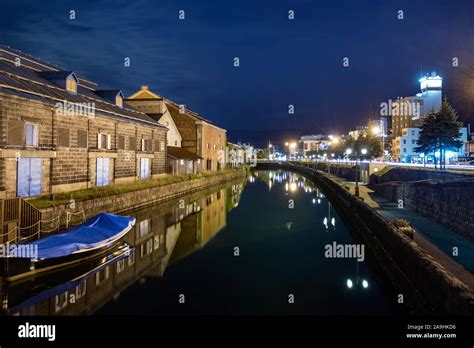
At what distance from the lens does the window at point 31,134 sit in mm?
22617

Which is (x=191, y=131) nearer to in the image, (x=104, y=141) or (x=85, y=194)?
(x=104, y=141)

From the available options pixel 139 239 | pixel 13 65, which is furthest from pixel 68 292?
pixel 13 65

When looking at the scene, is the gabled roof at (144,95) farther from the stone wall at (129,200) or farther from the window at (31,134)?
the window at (31,134)

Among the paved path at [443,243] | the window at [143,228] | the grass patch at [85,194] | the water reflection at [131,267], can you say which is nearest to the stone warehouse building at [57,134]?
the grass patch at [85,194]

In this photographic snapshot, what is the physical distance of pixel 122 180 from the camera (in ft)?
117

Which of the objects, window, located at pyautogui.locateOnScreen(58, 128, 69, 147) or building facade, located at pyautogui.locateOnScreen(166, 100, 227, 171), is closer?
window, located at pyautogui.locateOnScreen(58, 128, 69, 147)

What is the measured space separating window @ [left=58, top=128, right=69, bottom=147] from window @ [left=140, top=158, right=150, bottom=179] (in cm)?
1328

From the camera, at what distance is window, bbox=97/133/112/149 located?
102 ft

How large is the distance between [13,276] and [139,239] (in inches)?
369

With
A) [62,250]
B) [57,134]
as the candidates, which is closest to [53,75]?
[57,134]

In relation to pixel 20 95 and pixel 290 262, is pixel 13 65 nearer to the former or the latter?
pixel 20 95

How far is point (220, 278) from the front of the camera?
57.8ft

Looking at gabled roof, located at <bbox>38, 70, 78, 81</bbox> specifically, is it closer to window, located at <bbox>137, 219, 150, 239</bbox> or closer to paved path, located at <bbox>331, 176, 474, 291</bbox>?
window, located at <bbox>137, 219, 150, 239</bbox>

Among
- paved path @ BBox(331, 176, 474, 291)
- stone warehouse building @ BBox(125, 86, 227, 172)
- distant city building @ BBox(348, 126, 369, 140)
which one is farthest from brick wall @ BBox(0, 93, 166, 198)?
distant city building @ BBox(348, 126, 369, 140)
